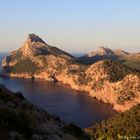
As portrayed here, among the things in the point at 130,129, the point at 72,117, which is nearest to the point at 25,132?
the point at 130,129

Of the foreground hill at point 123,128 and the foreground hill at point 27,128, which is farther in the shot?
the foreground hill at point 123,128

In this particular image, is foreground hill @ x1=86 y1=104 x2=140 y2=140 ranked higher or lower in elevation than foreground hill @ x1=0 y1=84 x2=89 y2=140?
lower

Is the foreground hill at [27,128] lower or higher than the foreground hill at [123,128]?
higher

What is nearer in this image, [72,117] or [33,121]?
[33,121]

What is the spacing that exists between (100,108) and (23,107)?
16107 centimetres

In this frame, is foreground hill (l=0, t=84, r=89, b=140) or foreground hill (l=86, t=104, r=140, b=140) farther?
foreground hill (l=86, t=104, r=140, b=140)

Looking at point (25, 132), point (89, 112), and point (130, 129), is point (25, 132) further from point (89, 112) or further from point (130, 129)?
point (89, 112)

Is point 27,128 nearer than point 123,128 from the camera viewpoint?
Yes

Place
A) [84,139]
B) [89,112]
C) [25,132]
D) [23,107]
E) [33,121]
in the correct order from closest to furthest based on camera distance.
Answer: [25,132] < [33,121] < [84,139] < [23,107] < [89,112]

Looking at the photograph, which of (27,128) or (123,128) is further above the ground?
(27,128)

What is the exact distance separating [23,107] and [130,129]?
276 feet

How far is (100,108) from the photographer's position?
7175 inches

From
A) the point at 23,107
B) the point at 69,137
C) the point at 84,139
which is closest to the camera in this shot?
the point at 69,137

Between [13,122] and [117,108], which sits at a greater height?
[13,122]
